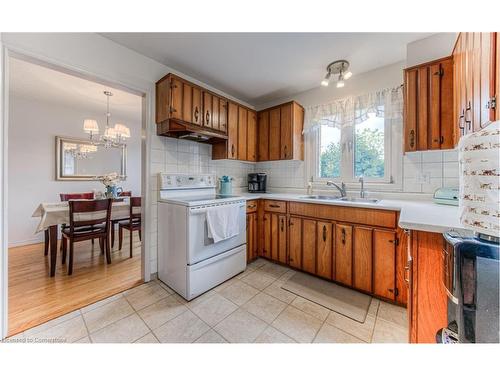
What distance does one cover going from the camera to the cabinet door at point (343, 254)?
1.78m

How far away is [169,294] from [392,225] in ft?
6.83

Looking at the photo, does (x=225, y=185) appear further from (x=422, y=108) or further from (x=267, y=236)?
(x=422, y=108)

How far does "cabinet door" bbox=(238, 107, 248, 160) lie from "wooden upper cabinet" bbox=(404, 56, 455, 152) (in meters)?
1.79

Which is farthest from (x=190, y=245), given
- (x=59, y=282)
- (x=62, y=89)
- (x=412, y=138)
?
(x=62, y=89)

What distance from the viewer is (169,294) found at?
1.75 metres

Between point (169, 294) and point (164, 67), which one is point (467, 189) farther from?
point (164, 67)

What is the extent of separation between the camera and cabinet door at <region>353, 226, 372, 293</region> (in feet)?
5.50

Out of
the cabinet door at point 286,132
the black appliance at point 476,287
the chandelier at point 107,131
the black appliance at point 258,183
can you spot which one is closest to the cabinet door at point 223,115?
the cabinet door at point 286,132

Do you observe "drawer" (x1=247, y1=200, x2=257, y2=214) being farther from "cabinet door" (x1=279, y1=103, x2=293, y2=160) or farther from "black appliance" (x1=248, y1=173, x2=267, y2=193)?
"cabinet door" (x1=279, y1=103, x2=293, y2=160)

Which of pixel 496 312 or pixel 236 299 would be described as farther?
pixel 236 299

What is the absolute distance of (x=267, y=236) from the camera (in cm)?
242

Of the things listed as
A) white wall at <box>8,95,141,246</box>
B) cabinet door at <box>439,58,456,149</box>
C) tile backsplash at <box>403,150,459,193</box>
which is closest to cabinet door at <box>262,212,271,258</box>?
tile backsplash at <box>403,150,459,193</box>

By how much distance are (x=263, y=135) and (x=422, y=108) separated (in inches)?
70.3
